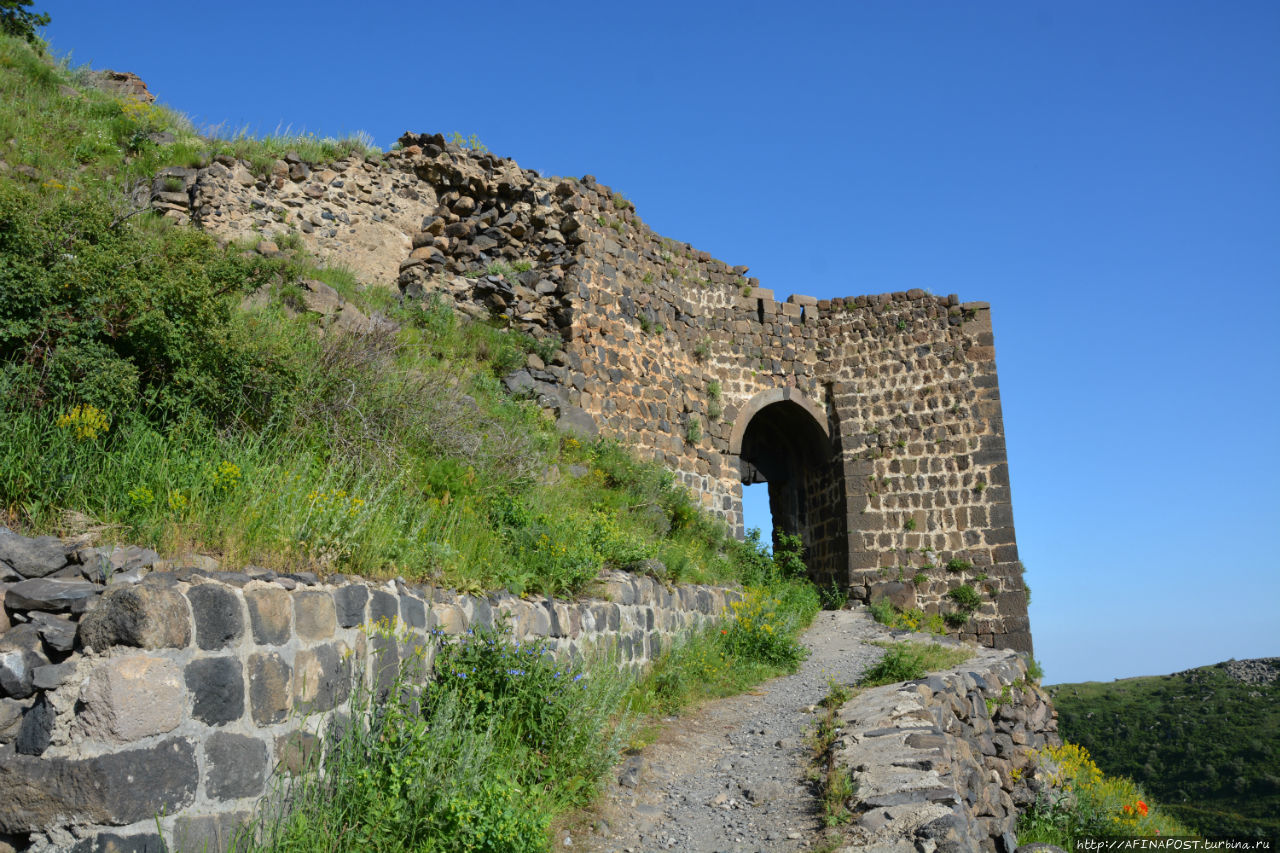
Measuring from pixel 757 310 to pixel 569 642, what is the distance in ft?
34.8

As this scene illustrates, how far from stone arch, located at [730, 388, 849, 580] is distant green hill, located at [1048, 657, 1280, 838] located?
5.25 metres

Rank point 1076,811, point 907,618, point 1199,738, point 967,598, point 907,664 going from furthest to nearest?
point 1199,738
point 967,598
point 907,618
point 1076,811
point 907,664

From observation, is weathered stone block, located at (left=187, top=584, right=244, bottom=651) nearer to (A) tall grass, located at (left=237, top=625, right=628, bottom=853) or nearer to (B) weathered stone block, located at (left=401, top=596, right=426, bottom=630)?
(A) tall grass, located at (left=237, top=625, right=628, bottom=853)

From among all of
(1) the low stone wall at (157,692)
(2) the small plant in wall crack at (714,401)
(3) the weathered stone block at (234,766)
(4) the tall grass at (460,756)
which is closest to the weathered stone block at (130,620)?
(1) the low stone wall at (157,692)

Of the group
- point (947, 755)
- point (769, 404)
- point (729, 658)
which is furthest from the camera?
point (769, 404)

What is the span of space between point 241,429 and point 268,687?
7.56 ft

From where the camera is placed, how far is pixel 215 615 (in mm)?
3555

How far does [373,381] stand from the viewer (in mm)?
6781

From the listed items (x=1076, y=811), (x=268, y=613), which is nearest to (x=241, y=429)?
(x=268, y=613)

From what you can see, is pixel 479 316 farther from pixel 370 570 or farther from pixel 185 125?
pixel 370 570

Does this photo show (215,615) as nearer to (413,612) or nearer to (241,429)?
(413,612)

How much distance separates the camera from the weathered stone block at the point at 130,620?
10.5ft

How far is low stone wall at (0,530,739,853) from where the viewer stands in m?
3.00

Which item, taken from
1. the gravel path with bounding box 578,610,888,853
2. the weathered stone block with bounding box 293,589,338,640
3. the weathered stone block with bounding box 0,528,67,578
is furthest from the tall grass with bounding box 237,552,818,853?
the weathered stone block with bounding box 0,528,67,578
